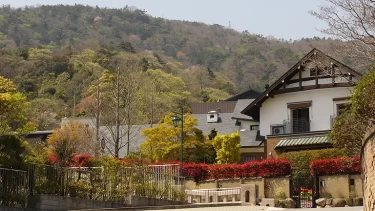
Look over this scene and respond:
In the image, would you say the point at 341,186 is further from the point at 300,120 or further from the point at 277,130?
the point at 277,130

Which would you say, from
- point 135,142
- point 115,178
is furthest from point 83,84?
point 115,178

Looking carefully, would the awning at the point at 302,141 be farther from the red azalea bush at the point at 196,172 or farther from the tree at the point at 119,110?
the tree at the point at 119,110

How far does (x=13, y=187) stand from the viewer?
27.0m

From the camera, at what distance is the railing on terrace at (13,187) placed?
87.9 ft

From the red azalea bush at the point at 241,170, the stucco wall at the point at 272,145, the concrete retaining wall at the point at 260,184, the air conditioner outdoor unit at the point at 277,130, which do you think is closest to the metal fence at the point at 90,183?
the concrete retaining wall at the point at 260,184

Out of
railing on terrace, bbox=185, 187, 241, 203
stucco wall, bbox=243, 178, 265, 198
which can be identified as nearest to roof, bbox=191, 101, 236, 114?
stucco wall, bbox=243, 178, 265, 198

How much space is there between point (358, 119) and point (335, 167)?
1167 cm

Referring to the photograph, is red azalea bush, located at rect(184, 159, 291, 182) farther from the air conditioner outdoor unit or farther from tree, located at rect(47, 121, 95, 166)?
tree, located at rect(47, 121, 95, 166)

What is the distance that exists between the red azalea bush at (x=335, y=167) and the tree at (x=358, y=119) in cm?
492

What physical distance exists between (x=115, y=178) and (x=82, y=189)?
79.8 inches

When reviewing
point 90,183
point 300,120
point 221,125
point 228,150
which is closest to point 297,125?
point 300,120

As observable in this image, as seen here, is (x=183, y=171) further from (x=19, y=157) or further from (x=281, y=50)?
(x=281, y=50)

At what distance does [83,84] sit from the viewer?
11075cm

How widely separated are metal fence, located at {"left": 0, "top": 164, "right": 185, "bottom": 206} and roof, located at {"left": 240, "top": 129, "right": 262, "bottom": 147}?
1980 cm
